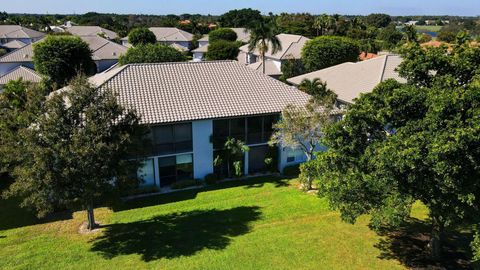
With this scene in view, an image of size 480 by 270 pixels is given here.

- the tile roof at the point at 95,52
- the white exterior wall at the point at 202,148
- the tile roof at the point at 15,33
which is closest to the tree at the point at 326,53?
the white exterior wall at the point at 202,148

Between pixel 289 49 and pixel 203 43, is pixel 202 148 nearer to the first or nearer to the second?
pixel 289 49

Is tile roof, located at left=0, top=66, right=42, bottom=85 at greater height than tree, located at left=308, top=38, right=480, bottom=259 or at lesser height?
lesser

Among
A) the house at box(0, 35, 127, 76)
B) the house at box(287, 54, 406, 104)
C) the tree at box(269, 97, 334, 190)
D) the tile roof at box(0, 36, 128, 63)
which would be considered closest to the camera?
the tree at box(269, 97, 334, 190)

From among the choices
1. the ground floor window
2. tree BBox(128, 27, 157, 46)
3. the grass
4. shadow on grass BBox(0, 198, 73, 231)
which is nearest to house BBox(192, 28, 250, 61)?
tree BBox(128, 27, 157, 46)

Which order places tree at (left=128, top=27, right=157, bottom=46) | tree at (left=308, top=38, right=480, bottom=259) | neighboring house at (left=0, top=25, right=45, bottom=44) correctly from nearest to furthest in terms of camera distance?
tree at (left=308, top=38, right=480, bottom=259)
tree at (left=128, top=27, right=157, bottom=46)
neighboring house at (left=0, top=25, right=45, bottom=44)

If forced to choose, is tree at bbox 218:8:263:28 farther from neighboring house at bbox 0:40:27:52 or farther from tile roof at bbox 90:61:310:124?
tile roof at bbox 90:61:310:124

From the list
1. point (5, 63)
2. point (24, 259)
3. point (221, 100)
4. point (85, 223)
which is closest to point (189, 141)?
point (221, 100)

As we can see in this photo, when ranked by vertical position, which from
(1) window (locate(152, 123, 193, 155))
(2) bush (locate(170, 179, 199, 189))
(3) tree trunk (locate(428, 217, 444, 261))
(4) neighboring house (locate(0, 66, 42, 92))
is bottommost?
(2) bush (locate(170, 179, 199, 189))
